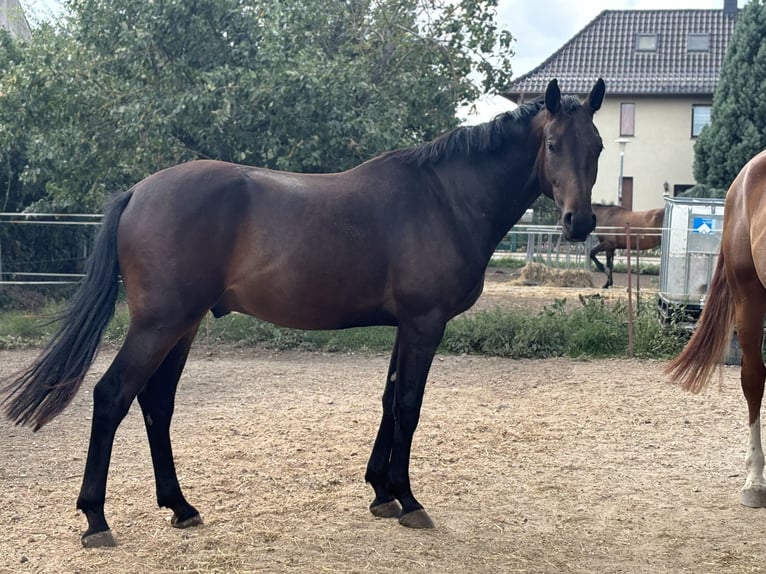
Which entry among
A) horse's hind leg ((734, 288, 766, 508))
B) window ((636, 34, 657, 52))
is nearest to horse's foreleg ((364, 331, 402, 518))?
horse's hind leg ((734, 288, 766, 508))

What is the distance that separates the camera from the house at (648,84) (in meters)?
30.3

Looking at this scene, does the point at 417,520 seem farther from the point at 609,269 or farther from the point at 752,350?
the point at 609,269

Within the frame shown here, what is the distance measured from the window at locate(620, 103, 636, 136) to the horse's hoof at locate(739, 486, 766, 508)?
92.9 feet

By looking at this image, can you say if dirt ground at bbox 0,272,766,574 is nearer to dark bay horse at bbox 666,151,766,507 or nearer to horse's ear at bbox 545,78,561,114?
dark bay horse at bbox 666,151,766,507

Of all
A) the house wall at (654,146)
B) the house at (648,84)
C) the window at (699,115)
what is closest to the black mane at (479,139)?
the house at (648,84)

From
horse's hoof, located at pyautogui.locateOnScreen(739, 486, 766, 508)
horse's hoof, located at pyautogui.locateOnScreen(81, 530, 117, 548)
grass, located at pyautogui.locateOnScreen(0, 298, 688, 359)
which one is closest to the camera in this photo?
horse's hoof, located at pyautogui.locateOnScreen(81, 530, 117, 548)

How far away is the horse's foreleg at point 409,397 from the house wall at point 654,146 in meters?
27.8

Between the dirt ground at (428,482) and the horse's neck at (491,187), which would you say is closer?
the dirt ground at (428,482)

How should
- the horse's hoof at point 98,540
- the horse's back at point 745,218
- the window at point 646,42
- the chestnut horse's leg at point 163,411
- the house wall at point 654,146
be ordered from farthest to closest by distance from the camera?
the window at point 646,42 → the house wall at point 654,146 → the horse's back at point 745,218 → the chestnut horse's leg at point 163,411 → the horse's hoof at point 98,540

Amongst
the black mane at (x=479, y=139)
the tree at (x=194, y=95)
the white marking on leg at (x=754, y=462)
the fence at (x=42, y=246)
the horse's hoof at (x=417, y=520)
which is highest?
the tree at (x=194, y=95)

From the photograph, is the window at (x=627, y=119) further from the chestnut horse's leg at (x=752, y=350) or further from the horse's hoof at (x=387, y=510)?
the horse's hoof at (x=387, y=510)

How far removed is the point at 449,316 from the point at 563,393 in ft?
11.3

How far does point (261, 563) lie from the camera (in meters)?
3.55

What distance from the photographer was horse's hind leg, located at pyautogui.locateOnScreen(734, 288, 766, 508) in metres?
4.62
